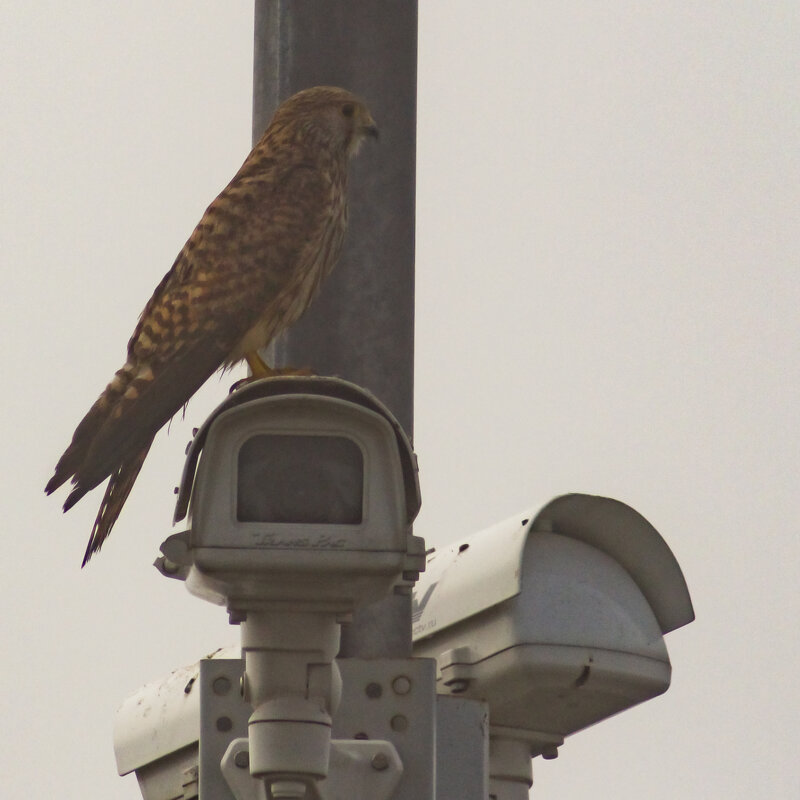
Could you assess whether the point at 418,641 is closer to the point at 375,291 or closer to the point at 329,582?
the point at 375,291

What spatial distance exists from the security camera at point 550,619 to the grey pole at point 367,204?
136 millimetres

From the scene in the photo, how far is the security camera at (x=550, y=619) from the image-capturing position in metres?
2.93

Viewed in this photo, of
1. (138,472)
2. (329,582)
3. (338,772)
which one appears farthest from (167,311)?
(329,582)

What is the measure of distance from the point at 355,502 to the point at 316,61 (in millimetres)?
1161

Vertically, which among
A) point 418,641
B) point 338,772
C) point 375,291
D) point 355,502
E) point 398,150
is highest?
point 398,150

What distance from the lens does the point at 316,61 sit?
3068 mm

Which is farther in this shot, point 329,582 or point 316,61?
Result: point 316,61

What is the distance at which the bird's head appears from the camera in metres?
3.18

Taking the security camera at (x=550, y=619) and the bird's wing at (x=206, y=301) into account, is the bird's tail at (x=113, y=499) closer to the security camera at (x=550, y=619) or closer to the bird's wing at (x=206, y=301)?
the bird's wing at (x=206, y=301)

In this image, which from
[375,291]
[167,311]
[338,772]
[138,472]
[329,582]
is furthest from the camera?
[167,311]

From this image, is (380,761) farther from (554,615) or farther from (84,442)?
(84,442)

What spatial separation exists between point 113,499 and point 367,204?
1042 mm

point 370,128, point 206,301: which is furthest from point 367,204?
point 206,301

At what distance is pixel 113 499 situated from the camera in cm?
380
